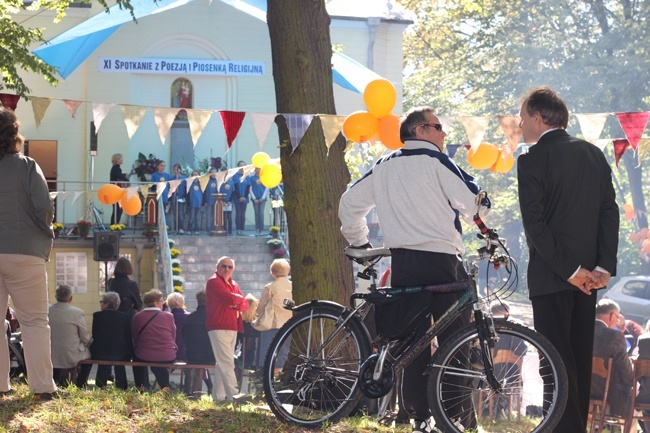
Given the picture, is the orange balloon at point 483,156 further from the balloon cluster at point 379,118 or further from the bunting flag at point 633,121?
the balloon cluster at point 379,118

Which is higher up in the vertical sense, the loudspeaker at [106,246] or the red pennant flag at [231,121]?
the red pennant flag at [231,121]

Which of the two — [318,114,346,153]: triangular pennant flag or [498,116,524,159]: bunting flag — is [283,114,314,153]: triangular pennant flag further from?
[498,116,524,159]: bunting flag

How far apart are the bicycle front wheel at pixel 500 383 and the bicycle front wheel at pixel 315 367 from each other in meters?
0.58

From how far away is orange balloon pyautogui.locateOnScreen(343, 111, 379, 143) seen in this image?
10281 millimetres

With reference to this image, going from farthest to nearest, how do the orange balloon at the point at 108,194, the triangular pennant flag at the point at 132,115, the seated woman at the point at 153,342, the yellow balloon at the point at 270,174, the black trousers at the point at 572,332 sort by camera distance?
the orange balloon at the point at 108,194, the yellow balloon at the point at 270,174, the seated woman at the point at 153,342, the triangular pennant flag at the point at 132,115, the black trousers at the point at 572,332

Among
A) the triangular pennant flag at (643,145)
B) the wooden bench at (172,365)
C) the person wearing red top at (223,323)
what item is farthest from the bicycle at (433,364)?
the triangular pennant flag at (643,145)

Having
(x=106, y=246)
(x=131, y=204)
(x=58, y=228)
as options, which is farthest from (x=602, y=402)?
(x=58, y=228)

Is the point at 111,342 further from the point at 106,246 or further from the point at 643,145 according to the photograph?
the point at 106,246

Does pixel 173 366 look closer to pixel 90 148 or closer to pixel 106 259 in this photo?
pixel 106 259

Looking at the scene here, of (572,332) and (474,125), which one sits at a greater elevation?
(474,125)

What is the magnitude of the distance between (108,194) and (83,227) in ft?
14.9

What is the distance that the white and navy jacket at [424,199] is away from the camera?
6062 mm

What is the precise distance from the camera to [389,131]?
34.5ft

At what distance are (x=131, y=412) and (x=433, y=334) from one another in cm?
235
